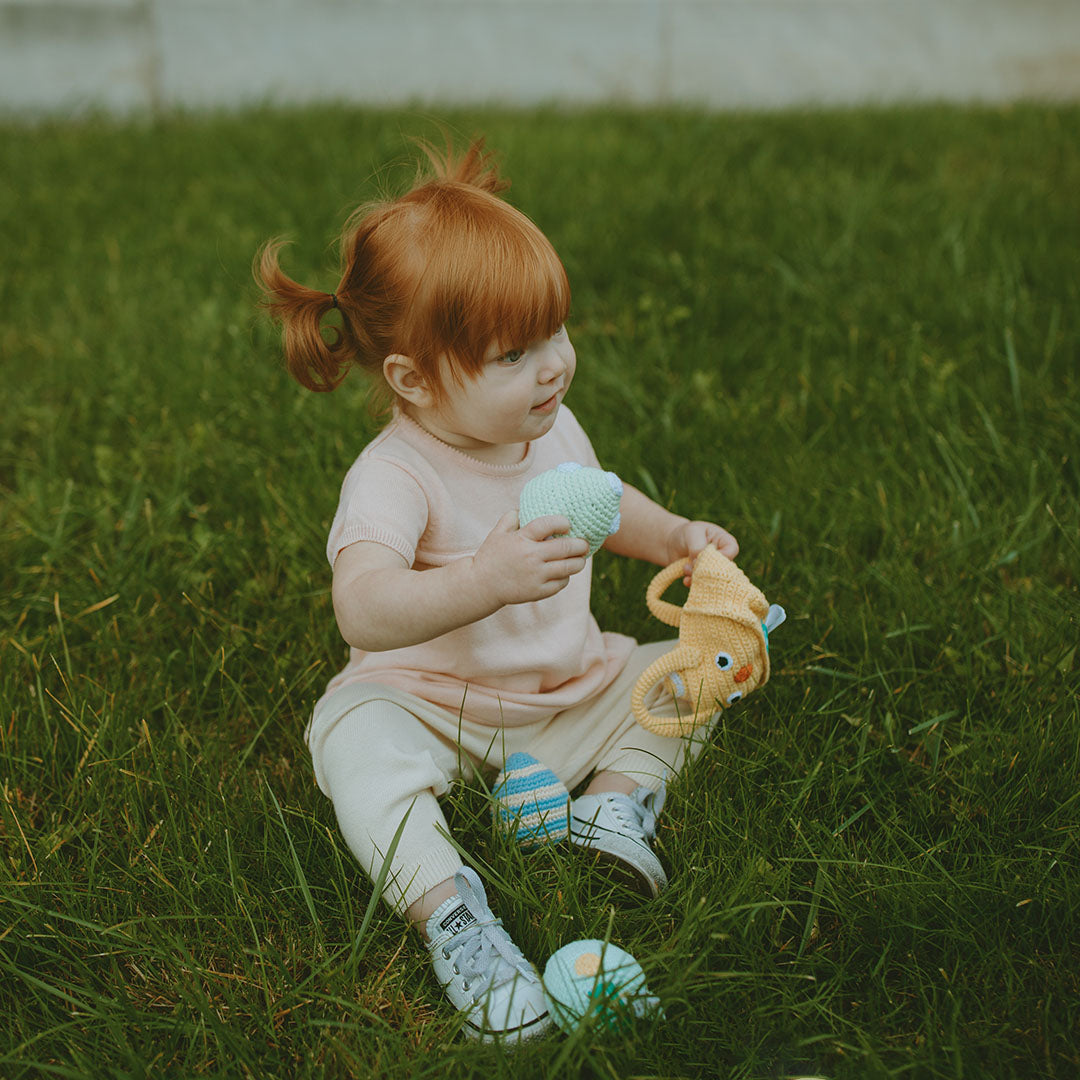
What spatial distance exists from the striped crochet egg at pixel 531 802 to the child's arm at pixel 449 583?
0.30 metres

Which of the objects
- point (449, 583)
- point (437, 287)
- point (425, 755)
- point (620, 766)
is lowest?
point (620, 766)

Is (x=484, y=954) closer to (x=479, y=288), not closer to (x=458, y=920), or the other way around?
(x=458, y=920)

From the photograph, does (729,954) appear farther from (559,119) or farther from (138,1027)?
(559,119)

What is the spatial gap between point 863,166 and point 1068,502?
2.30 m

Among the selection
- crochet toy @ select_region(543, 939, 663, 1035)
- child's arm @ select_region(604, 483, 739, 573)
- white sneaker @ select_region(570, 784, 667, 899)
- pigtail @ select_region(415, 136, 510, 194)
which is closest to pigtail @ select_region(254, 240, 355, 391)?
pigtail @ select_region(415, 136, 510, 194)

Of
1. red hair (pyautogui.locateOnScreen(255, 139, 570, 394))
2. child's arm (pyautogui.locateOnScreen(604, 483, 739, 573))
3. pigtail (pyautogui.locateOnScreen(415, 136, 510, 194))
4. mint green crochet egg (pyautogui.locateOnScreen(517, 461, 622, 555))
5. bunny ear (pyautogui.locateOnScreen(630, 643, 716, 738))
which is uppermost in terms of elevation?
pigtail (pyautogui.locateOnScreen(415, 136, 510, 194))

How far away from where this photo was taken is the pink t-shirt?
151 cm

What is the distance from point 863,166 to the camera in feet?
13.2

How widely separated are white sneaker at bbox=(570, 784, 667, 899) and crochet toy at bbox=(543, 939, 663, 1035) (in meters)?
0.15

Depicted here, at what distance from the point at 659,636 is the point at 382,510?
2.18 feet

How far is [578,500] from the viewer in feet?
4.48

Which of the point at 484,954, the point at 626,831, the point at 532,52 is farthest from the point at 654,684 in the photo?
the point at 532,52

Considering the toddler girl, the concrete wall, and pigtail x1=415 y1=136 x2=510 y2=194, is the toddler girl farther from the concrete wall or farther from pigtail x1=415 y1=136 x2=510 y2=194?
the concrete wall

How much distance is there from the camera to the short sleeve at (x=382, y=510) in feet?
4.81
